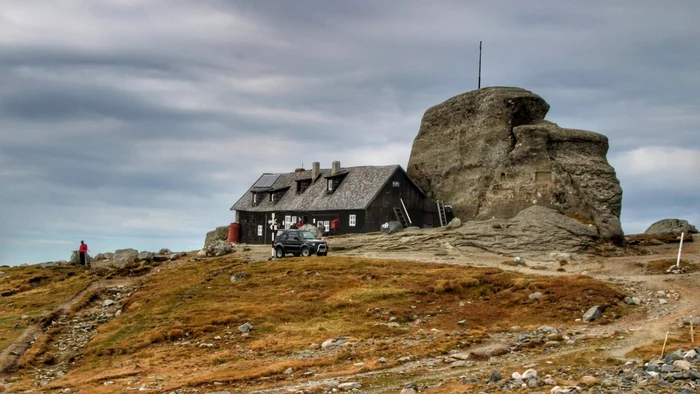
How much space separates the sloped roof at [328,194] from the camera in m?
75.4

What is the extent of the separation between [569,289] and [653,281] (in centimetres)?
632

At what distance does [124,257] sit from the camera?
73.4m

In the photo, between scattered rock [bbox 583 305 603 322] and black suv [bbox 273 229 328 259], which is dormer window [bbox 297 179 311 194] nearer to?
black suv [bbox 273 229 328 259]

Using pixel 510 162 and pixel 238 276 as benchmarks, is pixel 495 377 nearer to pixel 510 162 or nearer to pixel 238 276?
pixel 238 276

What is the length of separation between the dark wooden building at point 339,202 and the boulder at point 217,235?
5.24 metres

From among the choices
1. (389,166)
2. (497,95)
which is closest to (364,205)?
(389,166)

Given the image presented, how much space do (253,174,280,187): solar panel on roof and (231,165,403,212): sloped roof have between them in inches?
29.5

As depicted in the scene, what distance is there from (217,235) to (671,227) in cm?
5444

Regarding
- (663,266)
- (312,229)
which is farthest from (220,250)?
(663,266)

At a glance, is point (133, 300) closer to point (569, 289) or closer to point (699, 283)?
point (569, 289)

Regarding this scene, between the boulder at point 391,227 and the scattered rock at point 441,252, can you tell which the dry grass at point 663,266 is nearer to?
the scattered rock at point 441,252

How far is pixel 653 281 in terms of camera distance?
43844 mm

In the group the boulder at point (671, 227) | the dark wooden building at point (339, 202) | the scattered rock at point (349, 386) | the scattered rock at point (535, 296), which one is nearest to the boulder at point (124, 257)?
the dark wooden building at point (339, 202)

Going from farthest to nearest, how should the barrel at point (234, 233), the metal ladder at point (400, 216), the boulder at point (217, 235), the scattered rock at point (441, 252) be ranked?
1. the boulder at point (217, 235)
2. the barrel at point (234, 233)
3. the metal ladder at point (400, 216)
4. the scattered rock at point (441, 252)
